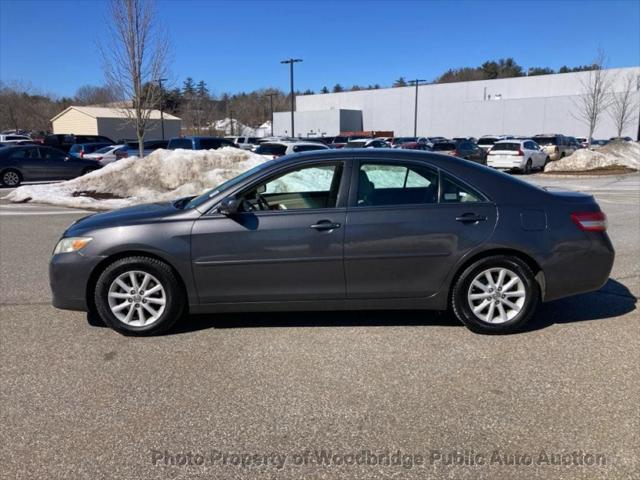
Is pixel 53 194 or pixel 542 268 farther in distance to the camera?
pixel 53 194

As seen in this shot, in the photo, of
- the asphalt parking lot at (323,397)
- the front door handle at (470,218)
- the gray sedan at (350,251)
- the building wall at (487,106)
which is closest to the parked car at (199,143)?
the asphalt parking lot at (323,397)

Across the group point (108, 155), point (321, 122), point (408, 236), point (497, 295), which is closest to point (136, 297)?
point (408, 236)

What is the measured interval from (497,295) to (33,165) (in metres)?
19.7

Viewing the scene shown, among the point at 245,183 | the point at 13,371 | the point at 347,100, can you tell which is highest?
the point at 347,100

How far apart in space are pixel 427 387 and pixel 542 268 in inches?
63.8

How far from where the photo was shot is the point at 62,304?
4617 millimetres

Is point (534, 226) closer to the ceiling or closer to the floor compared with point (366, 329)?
closer to the ceiling

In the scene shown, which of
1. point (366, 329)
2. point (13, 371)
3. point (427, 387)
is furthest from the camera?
point (366, 329)

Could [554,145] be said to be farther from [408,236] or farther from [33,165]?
[408,236]

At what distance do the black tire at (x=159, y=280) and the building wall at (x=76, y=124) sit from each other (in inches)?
2465

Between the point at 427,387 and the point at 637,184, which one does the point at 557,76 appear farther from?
the point at 427,387

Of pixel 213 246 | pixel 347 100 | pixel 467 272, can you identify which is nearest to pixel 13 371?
pixel 213 246

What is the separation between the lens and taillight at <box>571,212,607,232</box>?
180 inches

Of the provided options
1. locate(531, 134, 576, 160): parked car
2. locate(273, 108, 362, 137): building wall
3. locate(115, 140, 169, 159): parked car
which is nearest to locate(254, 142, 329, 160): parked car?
locate(115, 140, 169, 159): parked car
